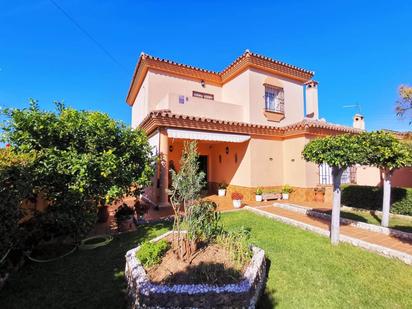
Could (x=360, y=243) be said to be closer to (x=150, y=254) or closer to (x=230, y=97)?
(x=150, y=254)

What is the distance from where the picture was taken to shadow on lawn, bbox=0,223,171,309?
17.1 ft

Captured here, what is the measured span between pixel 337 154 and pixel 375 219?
23.4 feet

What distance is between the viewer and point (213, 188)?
22.3 metres

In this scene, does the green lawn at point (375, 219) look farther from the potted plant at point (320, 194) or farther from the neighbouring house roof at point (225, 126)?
the neighbouring house roof at point (225, 126)

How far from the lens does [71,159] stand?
7434 millimetres

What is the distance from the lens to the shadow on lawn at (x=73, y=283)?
17.1 feet

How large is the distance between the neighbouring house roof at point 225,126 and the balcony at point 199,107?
5.52ft

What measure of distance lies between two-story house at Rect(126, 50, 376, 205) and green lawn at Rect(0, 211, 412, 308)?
25.4 feet

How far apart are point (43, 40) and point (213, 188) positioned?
60.0ft

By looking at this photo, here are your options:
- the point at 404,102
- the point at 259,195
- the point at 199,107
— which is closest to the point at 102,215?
the point at 199,107

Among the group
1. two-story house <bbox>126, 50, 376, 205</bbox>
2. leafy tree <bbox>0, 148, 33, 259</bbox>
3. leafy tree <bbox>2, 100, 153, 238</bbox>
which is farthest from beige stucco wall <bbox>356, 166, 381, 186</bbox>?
leafy tree <bbox>0, 148, 33, 259</bbox>

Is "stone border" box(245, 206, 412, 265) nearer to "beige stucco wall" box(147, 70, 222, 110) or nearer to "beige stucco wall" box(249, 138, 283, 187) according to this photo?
"beige stucco wall" box(249, 138, 283, 187)

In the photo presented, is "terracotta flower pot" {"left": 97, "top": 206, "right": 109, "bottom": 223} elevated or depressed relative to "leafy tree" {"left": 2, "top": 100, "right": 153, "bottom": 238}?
depressed

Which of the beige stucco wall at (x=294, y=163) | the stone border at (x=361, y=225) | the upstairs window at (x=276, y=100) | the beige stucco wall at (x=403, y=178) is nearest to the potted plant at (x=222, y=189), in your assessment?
the beige stucco wall at (x=294, y=163)
